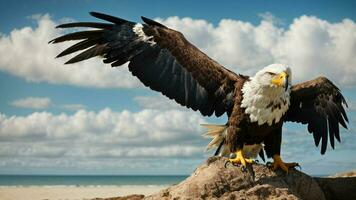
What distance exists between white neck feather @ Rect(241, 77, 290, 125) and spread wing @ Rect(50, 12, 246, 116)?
2.62 ft

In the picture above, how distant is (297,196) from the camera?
5.96 m

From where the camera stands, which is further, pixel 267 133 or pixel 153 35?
pixel 153 35

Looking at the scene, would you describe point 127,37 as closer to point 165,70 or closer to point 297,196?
point 165,70

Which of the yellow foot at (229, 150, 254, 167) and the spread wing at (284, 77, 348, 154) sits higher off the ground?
the spread wing at (284, 77, 348, 154)

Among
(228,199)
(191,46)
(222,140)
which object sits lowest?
(228,199)

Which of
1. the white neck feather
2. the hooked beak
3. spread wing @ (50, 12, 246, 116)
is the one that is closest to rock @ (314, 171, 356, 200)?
the white neck feather

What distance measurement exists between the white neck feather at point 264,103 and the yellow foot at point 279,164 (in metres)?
0.50

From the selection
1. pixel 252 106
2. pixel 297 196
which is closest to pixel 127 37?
pixel 252 106

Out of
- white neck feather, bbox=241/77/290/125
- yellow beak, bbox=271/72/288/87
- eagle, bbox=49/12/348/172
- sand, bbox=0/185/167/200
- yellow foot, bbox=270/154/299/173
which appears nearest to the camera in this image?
yellow beak, bbox=271/72/288/87

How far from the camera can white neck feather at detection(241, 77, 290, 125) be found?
6.19 m

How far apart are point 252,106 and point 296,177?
1.06 metres

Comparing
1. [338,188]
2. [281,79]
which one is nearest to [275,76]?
[281,79]

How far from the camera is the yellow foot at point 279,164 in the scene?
21.0 feet

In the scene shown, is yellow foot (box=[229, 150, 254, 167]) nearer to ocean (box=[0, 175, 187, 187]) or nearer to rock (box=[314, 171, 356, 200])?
rock (box=[314, 171, 356, 200])
